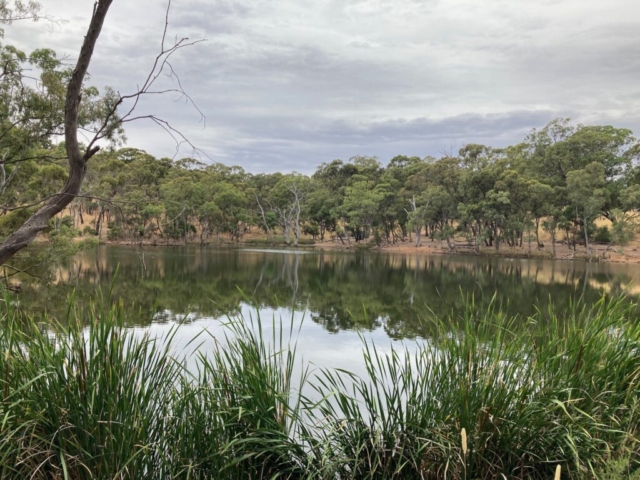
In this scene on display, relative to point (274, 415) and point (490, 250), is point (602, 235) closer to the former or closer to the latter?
point (490, 250)

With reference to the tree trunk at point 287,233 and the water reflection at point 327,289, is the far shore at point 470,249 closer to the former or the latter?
the tree trunk at point 287,233

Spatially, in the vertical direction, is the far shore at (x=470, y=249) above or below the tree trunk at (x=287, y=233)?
below

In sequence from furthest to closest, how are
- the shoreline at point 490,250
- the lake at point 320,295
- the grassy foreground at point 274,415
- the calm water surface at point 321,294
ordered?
the shoreline at point 490,250 < the calm water surface at point 321,294 < the lake at point 320,295 < the grassy foreground at point 274,415

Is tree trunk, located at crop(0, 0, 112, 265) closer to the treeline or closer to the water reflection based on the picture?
the water reflection

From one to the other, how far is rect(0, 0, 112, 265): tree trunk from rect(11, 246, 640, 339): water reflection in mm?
6314

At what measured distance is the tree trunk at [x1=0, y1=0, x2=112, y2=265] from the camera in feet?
7.82

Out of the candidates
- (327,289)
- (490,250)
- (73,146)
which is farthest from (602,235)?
(73,146)

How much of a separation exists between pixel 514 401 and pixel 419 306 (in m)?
12.9

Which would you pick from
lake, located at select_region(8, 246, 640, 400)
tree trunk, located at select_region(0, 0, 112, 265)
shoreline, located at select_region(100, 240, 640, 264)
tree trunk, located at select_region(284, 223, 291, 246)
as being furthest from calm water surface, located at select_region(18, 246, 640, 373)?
tree trunk, located at select_region(284, 223, 291, 246)

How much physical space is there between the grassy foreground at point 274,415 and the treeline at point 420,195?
28195 mm

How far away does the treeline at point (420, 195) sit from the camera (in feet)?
124

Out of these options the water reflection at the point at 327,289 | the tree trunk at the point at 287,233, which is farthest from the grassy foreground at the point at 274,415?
the tree trunk at the point at 287,233

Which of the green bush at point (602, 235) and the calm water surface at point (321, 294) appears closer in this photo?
the calm water surface at point (321, 294)

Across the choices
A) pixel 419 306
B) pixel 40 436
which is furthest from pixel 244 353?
pixel 419 306
